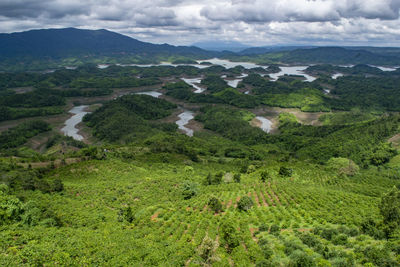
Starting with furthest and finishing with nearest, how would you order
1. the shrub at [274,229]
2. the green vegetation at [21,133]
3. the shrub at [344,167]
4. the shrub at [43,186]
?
the green vegetation at [21,133] < the shrub at [344,167] < the shrub at [43,186] < the shrub at [274,229]

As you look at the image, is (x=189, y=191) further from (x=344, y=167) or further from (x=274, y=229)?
(x=344, y=167)

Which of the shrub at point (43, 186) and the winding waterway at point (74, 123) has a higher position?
the shrub at point (43, 186)

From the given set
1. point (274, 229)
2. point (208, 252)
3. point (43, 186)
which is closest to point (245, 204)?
point (274, 229)

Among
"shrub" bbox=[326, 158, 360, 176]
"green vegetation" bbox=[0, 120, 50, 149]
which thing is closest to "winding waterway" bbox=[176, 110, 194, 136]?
"green vegetation" bbox=[0, 120, 50, 149]

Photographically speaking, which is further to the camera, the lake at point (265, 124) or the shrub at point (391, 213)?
the lake at point (265, 124)

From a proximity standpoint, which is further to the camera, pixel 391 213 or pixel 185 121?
pixel 185 121

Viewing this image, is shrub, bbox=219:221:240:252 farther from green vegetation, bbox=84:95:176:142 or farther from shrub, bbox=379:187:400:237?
green vegetation, bbox=84:95:176:142

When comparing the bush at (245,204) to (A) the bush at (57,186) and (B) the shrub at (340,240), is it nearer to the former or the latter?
(B) the shrub at (340,240)

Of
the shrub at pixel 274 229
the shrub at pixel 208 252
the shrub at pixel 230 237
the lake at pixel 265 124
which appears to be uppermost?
the shrub at pixel 208 252

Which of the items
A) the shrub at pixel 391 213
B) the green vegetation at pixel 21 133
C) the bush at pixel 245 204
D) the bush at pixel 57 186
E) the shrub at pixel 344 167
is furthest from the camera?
the green vegetation at pixel 21 133

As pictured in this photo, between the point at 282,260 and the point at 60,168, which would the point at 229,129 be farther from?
the point at 282,260

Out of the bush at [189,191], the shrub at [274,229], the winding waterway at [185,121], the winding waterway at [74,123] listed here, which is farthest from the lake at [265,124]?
the shrub at [274,229]

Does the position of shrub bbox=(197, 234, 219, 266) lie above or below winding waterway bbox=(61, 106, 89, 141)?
above
